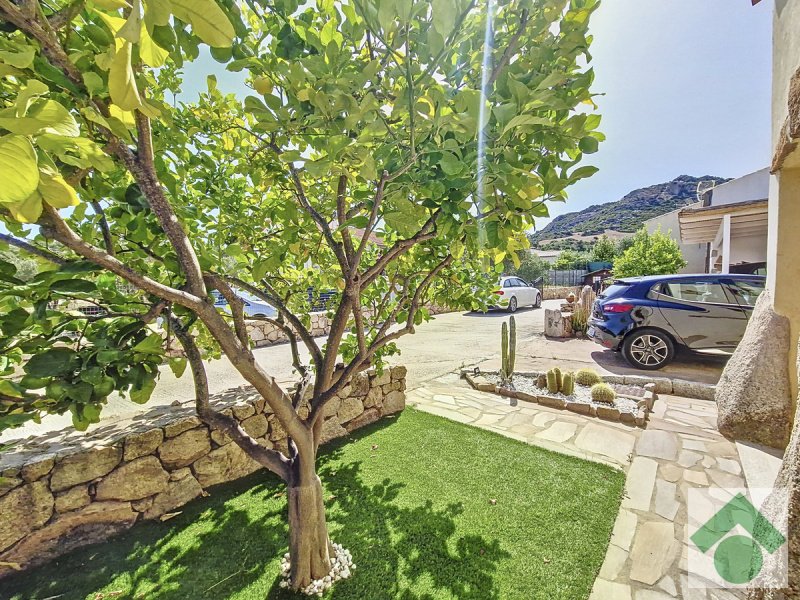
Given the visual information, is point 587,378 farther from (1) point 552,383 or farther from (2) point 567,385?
(1) point 552,383

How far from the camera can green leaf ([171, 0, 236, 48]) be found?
0.54 m

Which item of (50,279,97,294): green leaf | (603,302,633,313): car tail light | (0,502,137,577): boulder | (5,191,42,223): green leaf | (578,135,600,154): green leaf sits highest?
(578,135,600,154): green leaf

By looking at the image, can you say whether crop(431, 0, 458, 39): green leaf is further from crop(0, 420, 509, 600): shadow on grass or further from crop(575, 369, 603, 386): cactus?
crop(575, 369, 603, 386): cactus

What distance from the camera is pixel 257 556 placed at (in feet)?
7.43

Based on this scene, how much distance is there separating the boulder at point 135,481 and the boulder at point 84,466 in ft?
0.26

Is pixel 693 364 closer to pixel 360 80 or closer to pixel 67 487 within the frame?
pixel 360 80

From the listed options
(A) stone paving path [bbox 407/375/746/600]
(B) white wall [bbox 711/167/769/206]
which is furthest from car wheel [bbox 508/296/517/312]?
(A) stone paving path [bbox 407/375/746/600]

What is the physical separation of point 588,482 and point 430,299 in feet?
7.16

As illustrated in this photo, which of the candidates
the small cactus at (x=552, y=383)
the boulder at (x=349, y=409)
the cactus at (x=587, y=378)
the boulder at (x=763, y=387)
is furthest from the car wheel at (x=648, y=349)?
the boulder at (x=349, y=409)

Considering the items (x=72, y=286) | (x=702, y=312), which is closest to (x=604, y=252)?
(x=702, y=312)

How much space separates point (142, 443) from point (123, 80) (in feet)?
9.86

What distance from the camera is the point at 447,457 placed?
11.4ft

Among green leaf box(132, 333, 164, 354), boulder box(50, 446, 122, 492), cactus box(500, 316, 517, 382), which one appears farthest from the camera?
cactus box(500, 316, 517, 382)

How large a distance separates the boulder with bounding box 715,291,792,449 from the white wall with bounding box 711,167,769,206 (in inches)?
598
